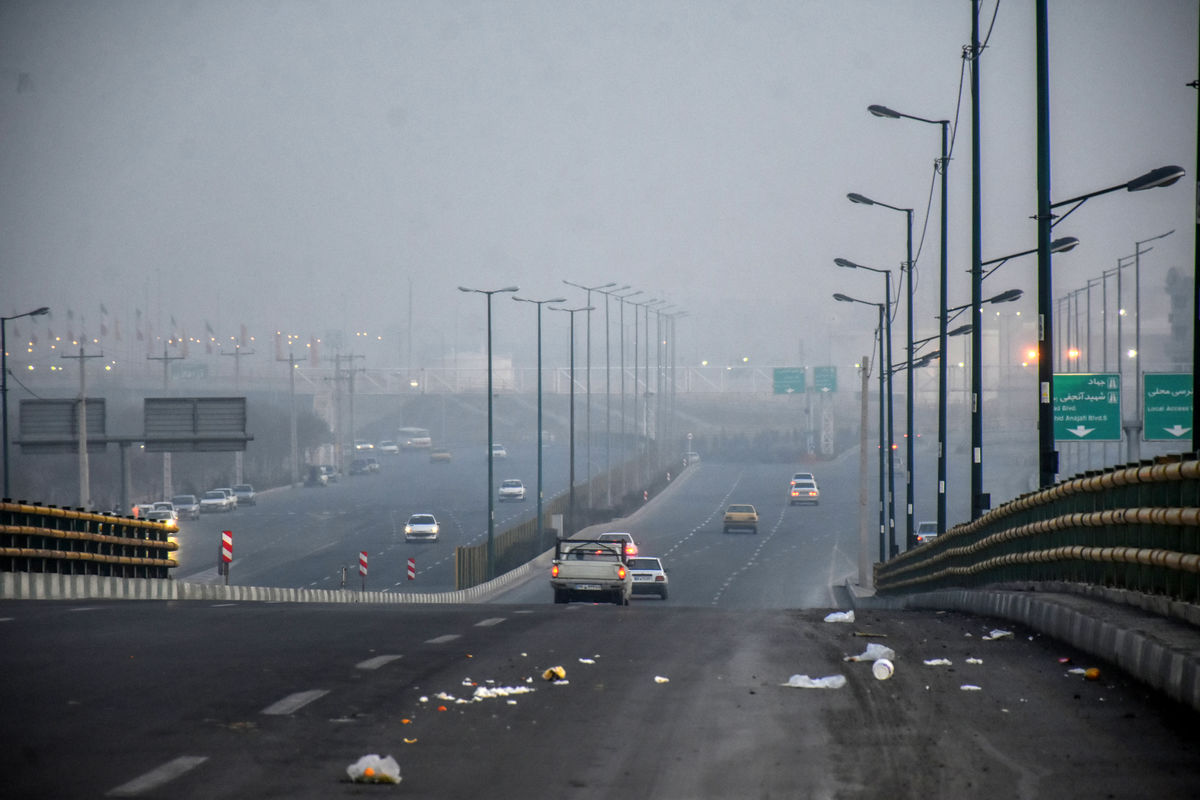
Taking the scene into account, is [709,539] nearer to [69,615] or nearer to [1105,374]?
[1105,374]

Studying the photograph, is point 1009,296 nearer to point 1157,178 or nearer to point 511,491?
point 1157,178

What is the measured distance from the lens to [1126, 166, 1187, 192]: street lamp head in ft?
72.3

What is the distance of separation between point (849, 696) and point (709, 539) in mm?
71077

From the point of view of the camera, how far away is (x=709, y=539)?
8012 centimetres

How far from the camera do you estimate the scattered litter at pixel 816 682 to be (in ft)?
32.5

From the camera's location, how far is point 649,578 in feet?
159

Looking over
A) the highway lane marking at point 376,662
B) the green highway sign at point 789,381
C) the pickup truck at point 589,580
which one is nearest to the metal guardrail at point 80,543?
the pickup truck at point 589,580

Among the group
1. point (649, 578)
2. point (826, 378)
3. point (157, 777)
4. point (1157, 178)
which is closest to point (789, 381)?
point (826, 378)

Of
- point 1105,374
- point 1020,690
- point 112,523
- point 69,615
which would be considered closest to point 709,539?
point 1105,374

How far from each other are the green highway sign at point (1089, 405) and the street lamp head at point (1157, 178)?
2399cm

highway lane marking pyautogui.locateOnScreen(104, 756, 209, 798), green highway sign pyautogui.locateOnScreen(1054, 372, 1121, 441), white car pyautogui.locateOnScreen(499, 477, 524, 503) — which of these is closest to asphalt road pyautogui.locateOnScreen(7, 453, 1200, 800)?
highway lane marking pyautogui.locateOnScreen(104, 756, 209, 798)

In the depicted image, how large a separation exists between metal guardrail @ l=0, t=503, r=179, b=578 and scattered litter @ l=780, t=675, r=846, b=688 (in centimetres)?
1599

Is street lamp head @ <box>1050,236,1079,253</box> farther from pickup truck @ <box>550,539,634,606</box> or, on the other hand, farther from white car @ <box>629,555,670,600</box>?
white car @ <box>629,555,670,600</box>

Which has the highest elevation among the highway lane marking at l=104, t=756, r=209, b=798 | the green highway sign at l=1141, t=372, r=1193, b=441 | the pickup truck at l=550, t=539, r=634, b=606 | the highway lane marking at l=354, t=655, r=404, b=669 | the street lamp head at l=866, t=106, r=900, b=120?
the street lamp head at l=866, t=106, r=900, b=120
